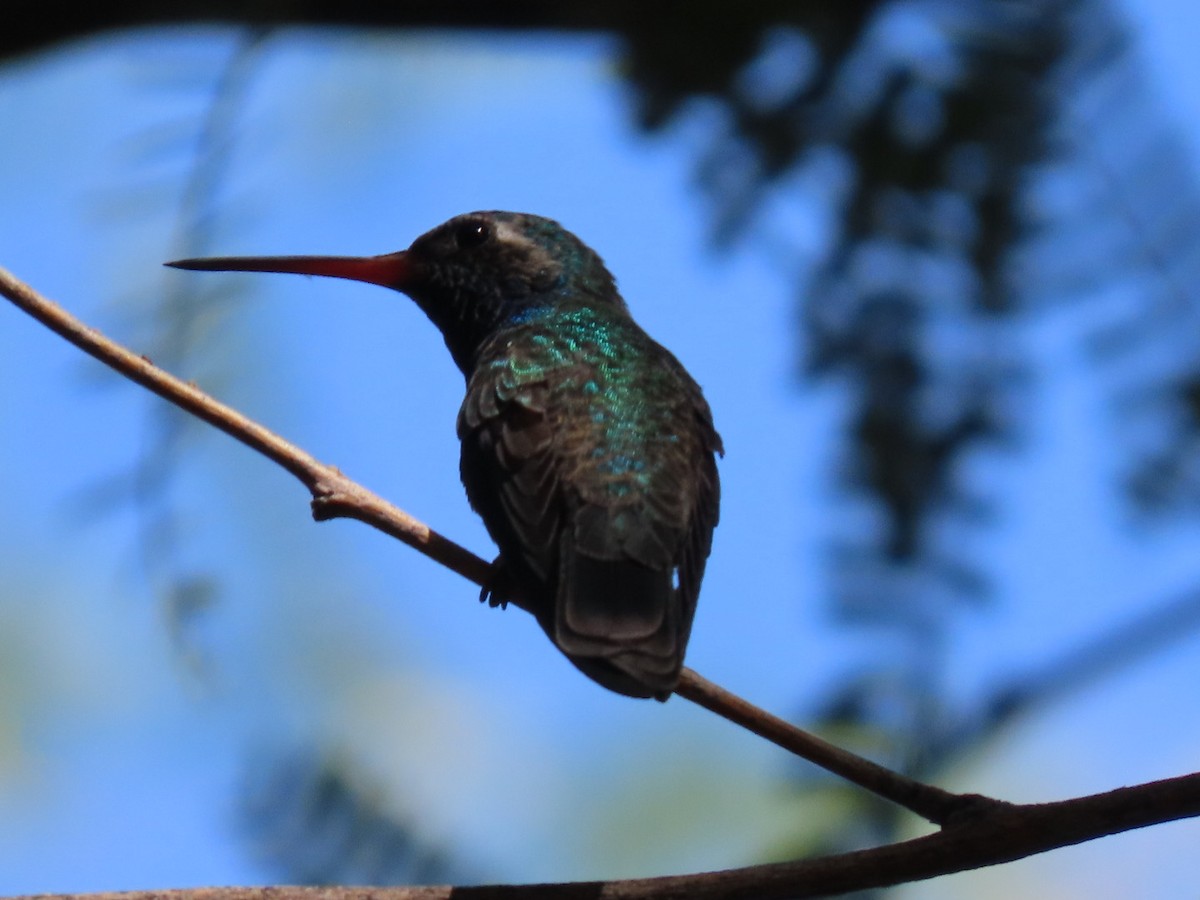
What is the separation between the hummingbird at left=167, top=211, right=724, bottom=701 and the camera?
2.54m

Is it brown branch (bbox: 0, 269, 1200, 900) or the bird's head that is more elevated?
the bird's head

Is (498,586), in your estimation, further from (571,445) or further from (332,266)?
(332,266)

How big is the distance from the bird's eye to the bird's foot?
1.31 m

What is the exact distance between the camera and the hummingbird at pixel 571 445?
2.54 meters

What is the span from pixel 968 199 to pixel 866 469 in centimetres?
59

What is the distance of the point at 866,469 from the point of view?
2873 mm

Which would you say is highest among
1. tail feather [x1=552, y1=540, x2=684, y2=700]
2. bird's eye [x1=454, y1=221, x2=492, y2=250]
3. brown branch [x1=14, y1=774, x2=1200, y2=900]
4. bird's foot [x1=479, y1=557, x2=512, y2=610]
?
bird's eye [x1=454, y1=221, x2=492, y2=250]

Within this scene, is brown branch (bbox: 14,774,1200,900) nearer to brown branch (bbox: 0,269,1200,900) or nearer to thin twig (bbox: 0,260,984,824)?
brown branch (bbox: 0,269,1200,900)

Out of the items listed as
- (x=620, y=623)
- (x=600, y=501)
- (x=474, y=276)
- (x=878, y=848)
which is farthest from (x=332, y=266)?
(x=878, y=848)

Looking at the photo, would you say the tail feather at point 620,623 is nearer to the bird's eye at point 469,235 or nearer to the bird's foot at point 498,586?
the bird's foot at point 498,586

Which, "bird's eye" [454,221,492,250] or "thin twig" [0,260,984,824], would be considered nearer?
"thin twig" [0,260,984,824]

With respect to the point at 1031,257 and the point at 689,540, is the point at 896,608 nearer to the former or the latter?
the point at 689,540

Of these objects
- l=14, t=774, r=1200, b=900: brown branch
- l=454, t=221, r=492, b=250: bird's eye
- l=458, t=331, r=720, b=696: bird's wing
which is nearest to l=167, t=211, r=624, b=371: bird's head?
l=454, t=221, r=492, b=250: bird's eye

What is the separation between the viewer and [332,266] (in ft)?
12.8
